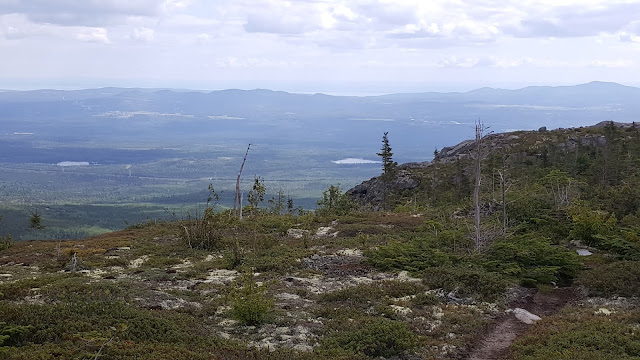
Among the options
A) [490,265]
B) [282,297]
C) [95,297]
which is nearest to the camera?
[95,297]

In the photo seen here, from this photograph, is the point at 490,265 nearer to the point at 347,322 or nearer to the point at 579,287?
the point at 579,287

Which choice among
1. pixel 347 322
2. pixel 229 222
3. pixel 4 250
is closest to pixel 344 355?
pixel 347 322

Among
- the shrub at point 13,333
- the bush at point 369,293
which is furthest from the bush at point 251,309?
the shrub at point 13,333

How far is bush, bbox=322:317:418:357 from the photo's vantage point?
1158 cm

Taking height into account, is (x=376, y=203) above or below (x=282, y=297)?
below

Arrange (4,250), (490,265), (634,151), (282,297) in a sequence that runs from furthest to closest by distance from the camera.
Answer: (634,151) → (4,250) → (490,265) → (282,297)

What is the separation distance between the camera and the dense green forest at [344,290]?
37.5 feet

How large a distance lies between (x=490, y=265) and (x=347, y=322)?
7.44 metres

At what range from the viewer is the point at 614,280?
52.6 ft

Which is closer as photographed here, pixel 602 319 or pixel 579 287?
pixel 602 319

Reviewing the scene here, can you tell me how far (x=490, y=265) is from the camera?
1834cm

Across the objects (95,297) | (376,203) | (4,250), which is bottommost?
(376,203)

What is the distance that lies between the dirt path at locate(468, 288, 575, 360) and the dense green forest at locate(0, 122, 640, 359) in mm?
72

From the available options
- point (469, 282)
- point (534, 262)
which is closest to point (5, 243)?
point (469, 282)
